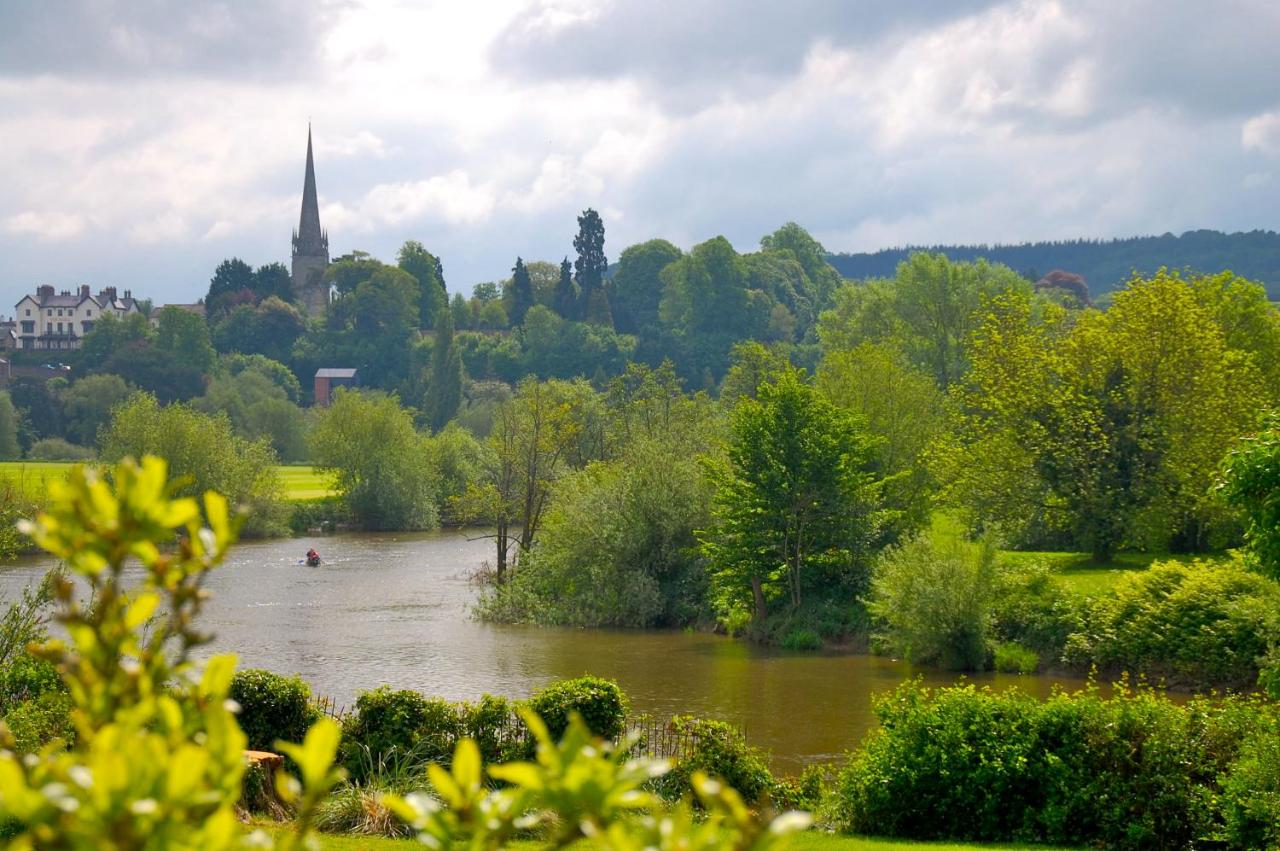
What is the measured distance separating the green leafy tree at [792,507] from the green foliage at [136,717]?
35.3 meters

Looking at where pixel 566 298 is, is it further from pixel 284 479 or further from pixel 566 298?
pixel 284 479

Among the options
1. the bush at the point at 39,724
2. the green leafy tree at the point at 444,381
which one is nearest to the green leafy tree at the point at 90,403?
the green leafy tree at the point at 444,381

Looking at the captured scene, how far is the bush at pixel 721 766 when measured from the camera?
17250 mm

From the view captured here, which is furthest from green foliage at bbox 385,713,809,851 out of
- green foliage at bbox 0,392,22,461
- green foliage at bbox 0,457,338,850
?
green foliage at bbox 0,392,22,461

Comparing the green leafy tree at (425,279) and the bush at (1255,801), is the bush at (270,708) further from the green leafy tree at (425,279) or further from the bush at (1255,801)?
the green leafy tree at (425,279)

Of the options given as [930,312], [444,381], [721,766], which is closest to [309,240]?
[444,381]

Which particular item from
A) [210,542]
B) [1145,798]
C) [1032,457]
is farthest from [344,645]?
[210,542]

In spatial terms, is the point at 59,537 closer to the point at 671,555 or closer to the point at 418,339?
the point at 671,555

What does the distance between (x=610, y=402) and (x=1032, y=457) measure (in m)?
35.5

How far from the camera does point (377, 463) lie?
7325cm

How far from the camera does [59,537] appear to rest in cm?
264

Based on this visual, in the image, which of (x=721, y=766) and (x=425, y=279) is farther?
(x=425, y=279)

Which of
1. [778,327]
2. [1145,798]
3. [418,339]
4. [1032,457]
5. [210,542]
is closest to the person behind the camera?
[210,542]

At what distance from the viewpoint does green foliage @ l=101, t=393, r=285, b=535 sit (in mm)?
65250
